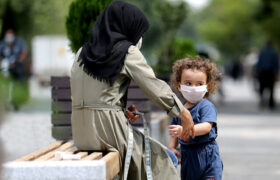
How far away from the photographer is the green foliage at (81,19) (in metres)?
7.36

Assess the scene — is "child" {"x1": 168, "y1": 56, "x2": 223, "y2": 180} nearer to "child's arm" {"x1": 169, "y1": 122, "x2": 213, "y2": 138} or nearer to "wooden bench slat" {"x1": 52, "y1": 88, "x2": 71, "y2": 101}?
"child's arm" {"x1": 169, "y1": 122, "x2": 213, "y2": 138}

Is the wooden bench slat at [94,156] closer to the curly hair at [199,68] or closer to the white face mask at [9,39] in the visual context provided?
the curly hair at [199,68]

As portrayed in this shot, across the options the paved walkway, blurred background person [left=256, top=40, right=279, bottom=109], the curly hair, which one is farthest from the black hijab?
blurred background person [left=256, top=40, right=279, bottom=109]

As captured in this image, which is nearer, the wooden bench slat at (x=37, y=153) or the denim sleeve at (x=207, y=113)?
the wooden bench slat at (x=37, y=153)

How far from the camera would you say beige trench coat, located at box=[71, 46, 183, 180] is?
4598 mm

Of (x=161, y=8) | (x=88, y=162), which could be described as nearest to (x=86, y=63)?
(x=88, y=162)

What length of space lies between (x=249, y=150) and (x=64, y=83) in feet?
12.8

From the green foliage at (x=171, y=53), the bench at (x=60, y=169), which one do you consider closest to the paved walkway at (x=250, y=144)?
the green foliage at (x=171, y=53)

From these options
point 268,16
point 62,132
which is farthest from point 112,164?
point 268,16

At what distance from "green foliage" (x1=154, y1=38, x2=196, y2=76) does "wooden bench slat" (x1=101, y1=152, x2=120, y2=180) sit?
7594 mm

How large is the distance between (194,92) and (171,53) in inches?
315

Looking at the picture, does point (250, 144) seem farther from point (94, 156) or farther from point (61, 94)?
point (94, 156)

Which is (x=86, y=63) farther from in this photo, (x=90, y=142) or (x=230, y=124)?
(x=230, y=124)

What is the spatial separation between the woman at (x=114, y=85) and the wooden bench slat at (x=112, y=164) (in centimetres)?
8
